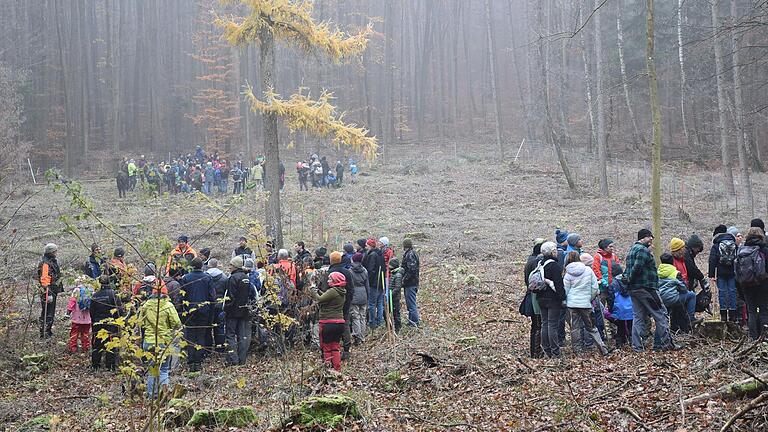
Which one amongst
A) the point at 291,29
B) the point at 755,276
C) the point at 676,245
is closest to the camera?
the point at 755,276

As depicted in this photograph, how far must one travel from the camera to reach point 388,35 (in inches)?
1710

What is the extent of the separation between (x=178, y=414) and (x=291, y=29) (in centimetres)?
1354

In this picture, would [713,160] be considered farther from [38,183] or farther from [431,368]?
[38,183]

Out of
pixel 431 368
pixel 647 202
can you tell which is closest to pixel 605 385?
pixel 431 368

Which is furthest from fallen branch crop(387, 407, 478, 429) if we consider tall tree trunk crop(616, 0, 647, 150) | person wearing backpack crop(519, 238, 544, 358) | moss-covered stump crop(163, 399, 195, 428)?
tall tree trunk crop(616, 0, 647, 150)

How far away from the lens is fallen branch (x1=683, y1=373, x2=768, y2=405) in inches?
243

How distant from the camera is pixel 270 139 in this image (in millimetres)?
18828

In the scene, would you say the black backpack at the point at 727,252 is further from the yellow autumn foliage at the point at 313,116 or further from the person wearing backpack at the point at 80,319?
the person wearing backpack at the point at 80,319

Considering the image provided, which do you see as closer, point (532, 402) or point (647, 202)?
point (532, 402)

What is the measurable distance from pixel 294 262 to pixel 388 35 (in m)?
34.6

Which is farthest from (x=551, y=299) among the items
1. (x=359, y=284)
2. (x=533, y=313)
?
(x=359, y=284)

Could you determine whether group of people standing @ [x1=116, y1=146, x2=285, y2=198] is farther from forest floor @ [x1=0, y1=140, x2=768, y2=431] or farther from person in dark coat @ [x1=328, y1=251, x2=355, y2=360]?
person in dark coat @ [x1=328, y1=251, x2=355, y2=360]

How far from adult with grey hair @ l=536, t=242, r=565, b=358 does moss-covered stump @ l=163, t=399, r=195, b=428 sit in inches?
208

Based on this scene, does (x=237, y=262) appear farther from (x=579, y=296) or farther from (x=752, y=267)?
(x=752, y=267)
